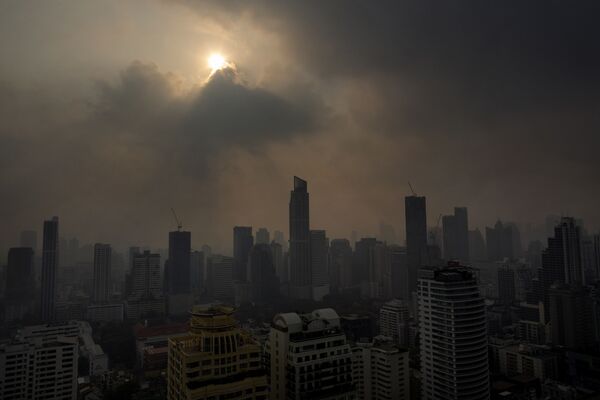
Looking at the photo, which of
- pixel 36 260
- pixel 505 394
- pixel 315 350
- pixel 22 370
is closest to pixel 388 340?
pixel 505 394

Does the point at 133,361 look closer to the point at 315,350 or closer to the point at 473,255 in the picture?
the point at 315,350

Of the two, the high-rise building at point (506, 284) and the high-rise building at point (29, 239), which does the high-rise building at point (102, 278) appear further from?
the high-rise building at point (506, 284)

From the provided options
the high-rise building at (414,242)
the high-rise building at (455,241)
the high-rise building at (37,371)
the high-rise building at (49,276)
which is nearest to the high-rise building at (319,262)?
the high-rise building at (414,242)

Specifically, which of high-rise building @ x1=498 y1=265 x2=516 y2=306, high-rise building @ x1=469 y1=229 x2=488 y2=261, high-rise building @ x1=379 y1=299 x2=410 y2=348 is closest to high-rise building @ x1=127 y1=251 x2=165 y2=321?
high-rise building @ x1=379 y1=299 x2=410 y2=348

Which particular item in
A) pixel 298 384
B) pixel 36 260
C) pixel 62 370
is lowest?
pixel 62 370

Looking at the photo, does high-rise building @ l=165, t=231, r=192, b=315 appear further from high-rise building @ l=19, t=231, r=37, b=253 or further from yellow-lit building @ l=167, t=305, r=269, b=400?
yellow-lit building @ l=167, t=305, r=269, b=400
